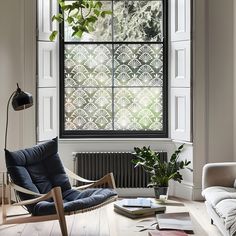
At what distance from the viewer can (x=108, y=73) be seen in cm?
639

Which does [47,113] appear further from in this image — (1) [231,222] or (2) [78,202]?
(1) [231,222]

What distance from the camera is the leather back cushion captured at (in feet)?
15.4

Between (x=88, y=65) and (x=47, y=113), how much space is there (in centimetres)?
80

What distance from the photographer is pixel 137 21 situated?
21.0ft

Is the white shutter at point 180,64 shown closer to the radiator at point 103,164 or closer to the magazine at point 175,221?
the radiator at point 103,164

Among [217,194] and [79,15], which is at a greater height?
[79,15]

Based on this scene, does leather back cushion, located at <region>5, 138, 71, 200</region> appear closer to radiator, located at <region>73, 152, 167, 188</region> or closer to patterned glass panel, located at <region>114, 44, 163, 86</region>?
radiator, located at <region>73, 152, 167, 188</region>

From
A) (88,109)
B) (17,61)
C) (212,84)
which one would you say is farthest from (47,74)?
(212,84)

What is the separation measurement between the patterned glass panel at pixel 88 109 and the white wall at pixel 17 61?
0.59 metres

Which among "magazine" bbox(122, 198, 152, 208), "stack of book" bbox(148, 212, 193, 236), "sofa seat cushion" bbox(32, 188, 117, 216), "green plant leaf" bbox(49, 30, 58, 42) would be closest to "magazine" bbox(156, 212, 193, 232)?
"stack of book" bbox(148, 212, 193, 236)

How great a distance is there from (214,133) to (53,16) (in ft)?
7.51

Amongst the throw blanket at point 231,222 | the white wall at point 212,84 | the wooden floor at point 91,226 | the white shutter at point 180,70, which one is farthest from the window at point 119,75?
the throw blanket at point 231,222

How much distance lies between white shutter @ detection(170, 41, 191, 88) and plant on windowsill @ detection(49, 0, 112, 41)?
0.95 m

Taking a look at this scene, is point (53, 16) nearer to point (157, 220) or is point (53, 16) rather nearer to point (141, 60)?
point (141, 60)
